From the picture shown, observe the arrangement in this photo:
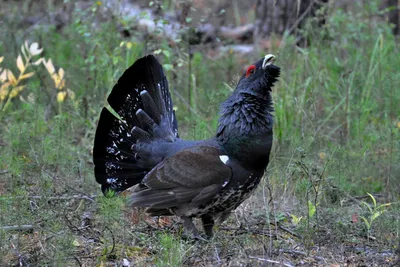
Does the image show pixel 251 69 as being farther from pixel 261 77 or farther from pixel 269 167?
pixel 269 167

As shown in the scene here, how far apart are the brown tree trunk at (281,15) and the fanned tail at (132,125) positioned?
379 centimetres

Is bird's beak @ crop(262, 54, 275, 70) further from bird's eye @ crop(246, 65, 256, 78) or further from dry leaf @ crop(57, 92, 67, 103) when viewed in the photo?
dry leaf @ crop(57, 92, 67, 103)

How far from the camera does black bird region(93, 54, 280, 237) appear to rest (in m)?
5.33

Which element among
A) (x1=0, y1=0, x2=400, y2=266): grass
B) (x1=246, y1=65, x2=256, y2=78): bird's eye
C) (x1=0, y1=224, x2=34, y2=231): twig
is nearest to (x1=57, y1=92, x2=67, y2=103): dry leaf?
(x1=0, y1=0, x2=400, y2=266): grass

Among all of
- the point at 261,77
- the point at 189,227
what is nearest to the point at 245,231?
the point at 189,227

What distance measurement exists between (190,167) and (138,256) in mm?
827

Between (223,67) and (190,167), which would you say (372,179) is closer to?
(190,167)

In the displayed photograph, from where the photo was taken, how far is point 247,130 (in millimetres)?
5422

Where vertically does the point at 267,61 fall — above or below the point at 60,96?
above

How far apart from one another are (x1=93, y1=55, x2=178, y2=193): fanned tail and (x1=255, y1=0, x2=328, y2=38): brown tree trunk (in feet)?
12.4

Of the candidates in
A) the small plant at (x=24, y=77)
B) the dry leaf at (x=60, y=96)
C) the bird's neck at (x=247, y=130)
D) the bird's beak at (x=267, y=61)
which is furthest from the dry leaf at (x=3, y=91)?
the bird's beak at (x=267, y=61)

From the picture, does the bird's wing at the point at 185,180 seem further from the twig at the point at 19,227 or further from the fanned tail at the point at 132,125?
the twig at the point at 19,227

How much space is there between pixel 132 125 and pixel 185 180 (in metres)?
0.95

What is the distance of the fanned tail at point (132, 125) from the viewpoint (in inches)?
237
